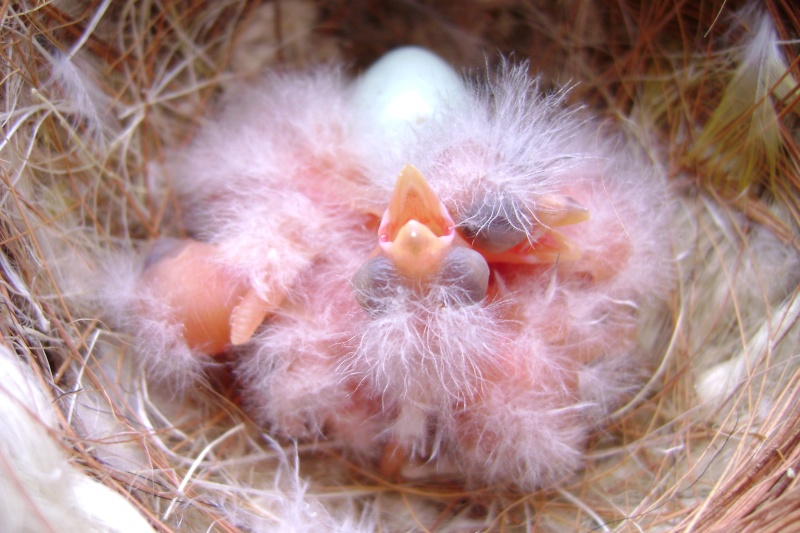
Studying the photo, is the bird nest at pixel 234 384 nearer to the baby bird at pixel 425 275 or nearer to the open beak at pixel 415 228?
the baby bird at pixel 425 275

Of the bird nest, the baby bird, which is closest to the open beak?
the baby bird

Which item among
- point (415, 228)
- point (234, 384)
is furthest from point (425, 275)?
point (234, 384)

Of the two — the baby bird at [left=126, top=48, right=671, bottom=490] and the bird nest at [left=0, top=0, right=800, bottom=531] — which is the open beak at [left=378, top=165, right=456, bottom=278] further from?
the bird nest at [left=0, top=0, right=800, bottom=531]

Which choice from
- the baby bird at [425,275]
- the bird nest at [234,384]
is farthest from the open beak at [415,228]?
the bird nest at [234,384]

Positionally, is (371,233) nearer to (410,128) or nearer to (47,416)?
(410,128)

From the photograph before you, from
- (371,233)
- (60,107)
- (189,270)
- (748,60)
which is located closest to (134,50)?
(60,107)
